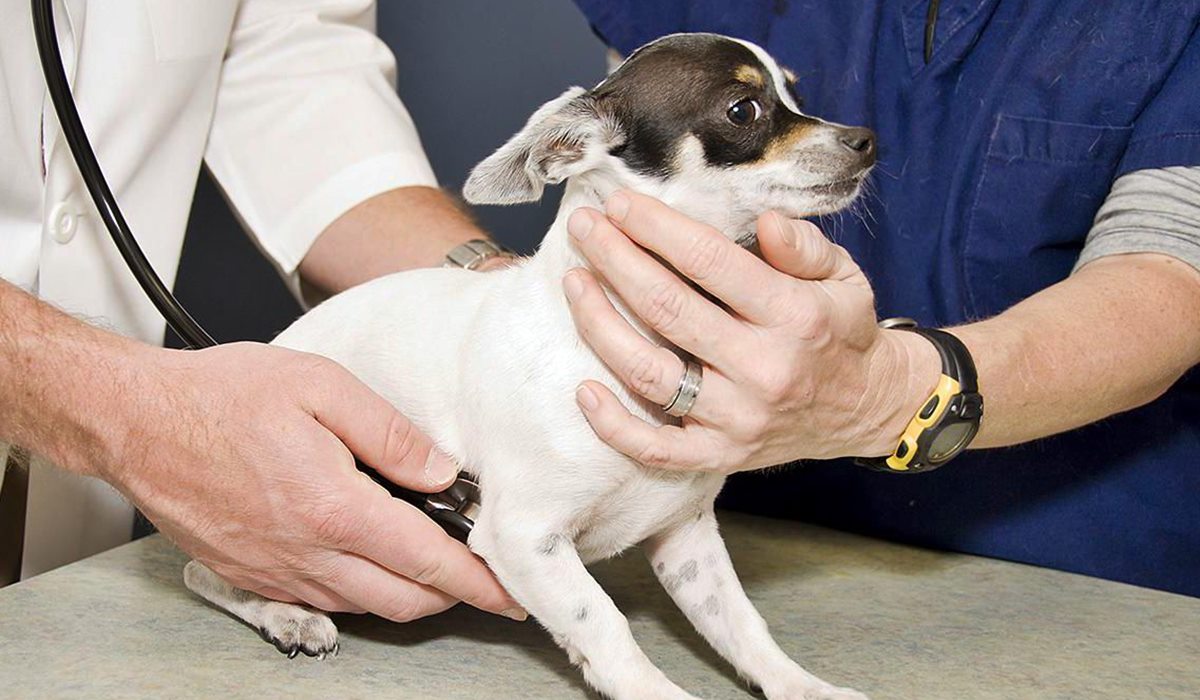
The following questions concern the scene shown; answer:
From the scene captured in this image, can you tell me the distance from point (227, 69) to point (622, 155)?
83 cm

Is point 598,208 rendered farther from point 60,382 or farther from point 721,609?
point 60,382

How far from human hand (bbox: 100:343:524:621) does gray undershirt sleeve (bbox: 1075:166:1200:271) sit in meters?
0.82

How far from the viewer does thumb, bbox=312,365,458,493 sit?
1240mm

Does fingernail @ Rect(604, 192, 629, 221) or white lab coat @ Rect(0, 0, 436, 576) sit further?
white lab coat @ Rect(0, 0, 436, 576)

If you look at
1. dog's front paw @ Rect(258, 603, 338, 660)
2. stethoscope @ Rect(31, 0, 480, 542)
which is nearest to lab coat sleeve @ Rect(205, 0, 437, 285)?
stethoscope @ Rect(31, 0, 480, 542)

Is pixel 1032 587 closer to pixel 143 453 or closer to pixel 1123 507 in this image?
pixel 1123 507

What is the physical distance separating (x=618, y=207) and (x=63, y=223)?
2.47ft

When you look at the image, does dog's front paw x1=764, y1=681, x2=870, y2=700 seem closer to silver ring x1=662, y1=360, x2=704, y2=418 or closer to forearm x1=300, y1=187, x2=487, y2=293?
silver ring x1=662, y1=360, x2=704, y2=418

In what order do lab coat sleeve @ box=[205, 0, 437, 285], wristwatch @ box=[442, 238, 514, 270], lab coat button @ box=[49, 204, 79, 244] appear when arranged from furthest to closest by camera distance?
lab coat sleeve @ box=[205, 0, 437, 285]
wristwatch @ box=[442, 238, 514, 270]
lab coat button @ box=[49, 204, 79, 244]

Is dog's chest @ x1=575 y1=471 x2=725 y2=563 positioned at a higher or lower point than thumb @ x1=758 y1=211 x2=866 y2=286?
lower

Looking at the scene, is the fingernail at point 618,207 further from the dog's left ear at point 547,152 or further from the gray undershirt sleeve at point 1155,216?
the gray undershirt sleeve at point 1155,216

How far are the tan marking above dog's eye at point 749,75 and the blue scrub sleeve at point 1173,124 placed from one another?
509 millimetres

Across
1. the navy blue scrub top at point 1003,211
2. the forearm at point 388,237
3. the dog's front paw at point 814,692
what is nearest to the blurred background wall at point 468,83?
the forearm at point 388,237

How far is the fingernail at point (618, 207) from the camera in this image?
1180mm
